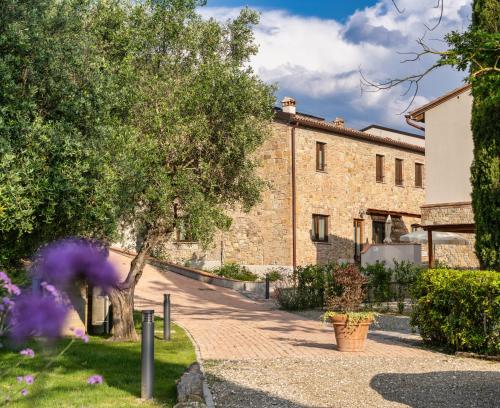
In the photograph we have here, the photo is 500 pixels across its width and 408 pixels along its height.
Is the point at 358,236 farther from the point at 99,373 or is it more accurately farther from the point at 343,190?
the point at 99,373

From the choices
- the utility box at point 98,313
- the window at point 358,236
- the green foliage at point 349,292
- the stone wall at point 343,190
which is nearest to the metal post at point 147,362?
the green foliage at point 349,292

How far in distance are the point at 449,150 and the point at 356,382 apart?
17.0 metres

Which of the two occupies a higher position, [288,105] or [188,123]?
[288,105]

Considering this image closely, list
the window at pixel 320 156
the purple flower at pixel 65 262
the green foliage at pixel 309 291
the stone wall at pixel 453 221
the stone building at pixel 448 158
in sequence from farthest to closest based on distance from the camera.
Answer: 1. the window at pixel 320 156
2. the stone building at pixel 448 158
3. the stone wall at pixel 453 221
4. the green foliage at pixel 309 291
5. the purple flower at pixel 65 262

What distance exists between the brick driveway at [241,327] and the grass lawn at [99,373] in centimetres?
81

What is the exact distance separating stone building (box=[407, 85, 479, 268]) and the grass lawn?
14019mm

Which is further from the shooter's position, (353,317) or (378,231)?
(378,231)

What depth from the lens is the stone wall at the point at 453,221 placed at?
23.0m

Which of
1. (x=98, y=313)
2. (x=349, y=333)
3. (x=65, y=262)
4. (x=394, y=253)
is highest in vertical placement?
(x=394, y=253)

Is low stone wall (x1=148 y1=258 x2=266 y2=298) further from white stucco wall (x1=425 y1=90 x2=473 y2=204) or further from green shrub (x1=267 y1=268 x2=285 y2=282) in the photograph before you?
white stucco wall (x1=425 y1=90 x2=473 y2=204)

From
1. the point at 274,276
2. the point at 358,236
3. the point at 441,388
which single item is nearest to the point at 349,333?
the point at 441,388

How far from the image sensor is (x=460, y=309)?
10.9m

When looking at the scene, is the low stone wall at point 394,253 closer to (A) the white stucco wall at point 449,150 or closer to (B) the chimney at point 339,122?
(A) the white stucco wall at point 449,150

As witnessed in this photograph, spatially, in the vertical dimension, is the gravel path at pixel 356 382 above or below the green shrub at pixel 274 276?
below
